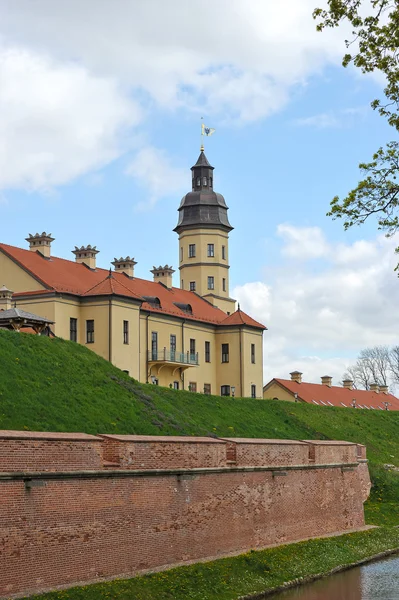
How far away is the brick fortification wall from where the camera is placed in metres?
17.1

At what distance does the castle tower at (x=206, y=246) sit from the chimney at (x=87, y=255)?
13.1 m

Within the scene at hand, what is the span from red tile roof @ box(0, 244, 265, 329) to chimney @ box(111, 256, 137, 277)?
535 millimetres

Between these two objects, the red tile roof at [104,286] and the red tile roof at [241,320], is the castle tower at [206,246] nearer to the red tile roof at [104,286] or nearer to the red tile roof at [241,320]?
the red tile roof at [104,286]

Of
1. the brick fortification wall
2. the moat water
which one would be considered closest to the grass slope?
the brick fortification wall

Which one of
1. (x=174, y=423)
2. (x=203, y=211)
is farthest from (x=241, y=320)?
(x=174, y=423)

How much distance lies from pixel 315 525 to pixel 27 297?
2375 cm

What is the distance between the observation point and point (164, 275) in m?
62.8

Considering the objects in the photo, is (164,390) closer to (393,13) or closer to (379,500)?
(379,500)

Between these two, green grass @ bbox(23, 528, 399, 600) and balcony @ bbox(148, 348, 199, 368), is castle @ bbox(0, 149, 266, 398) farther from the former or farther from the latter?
green grass @ bbox(23, 528, 399, 600)

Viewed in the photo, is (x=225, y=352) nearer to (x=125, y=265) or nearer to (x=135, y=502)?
(x=125, y=265)

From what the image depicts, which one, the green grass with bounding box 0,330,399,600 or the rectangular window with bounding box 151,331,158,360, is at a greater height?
the rectangular window with bounding box 151,331,158,360

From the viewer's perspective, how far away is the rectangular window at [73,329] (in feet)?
157

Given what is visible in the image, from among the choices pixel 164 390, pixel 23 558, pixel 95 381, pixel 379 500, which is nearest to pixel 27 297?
pixel 164 390

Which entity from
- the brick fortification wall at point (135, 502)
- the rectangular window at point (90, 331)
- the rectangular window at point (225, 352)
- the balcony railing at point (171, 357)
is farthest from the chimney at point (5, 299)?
the rectangular window at point (225, 352)
